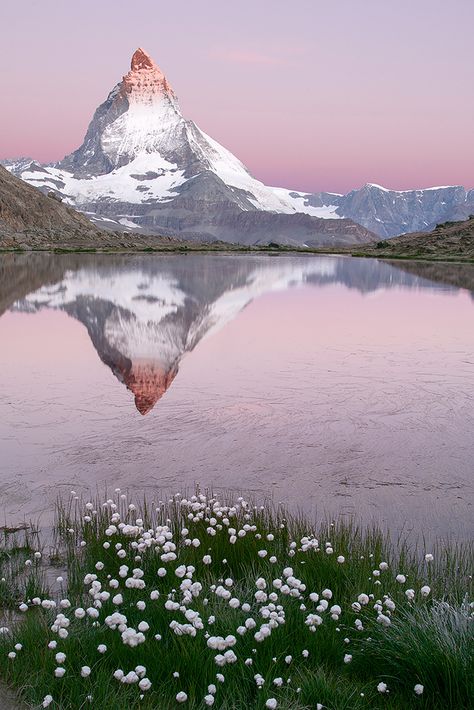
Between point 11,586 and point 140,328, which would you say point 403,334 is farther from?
point 11,586

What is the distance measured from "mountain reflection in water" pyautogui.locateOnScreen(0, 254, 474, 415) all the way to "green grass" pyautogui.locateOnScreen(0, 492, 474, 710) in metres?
8.28

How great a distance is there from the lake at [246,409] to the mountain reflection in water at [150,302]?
0.57 feet

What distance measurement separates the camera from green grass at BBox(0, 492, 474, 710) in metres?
5.60

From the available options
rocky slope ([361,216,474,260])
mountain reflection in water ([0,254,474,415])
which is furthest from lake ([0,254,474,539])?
rocky slope ([361,216,474,260])

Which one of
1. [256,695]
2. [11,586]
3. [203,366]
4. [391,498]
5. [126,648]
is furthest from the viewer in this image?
[203,366]

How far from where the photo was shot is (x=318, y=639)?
6.28 meters

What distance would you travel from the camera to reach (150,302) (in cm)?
3956

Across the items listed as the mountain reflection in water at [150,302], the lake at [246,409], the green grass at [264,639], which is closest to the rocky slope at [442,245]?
the mountain reflection in water at [150,302]

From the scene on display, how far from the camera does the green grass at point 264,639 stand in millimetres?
5598

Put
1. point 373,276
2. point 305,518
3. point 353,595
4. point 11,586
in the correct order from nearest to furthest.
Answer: point 353,595, point 11,586, point 305,518, point 373,276

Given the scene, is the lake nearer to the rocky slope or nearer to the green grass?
the green grass

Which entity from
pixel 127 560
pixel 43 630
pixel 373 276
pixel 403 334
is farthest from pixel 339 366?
pixel 373 276

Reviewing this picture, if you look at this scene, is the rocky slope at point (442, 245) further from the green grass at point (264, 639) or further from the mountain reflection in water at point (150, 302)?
the green grass at point (264, 639)

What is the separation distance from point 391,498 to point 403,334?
20.3m
